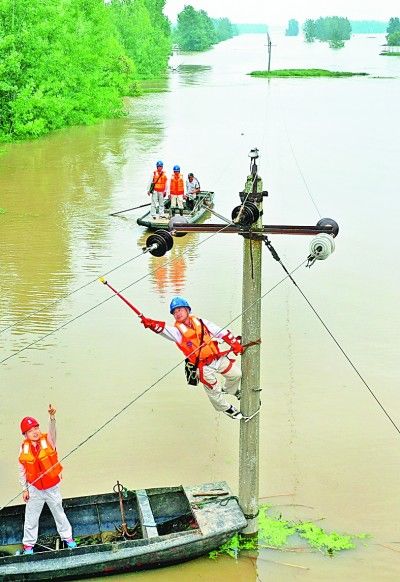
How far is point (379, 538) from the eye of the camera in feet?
35.0

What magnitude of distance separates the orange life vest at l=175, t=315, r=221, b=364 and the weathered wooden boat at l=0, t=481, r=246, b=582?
167cm

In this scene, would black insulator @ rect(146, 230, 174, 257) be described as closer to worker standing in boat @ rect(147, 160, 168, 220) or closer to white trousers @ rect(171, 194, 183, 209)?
worker standing in boat @ rect(147, 160, 168, 220)

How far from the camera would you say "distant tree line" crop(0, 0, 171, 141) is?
4528cm

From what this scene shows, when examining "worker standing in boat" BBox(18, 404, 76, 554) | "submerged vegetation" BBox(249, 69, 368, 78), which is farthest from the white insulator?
"submerged vegetation" BBox(249, 69, 368, 78)

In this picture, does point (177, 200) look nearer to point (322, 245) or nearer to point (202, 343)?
point (202, 343)

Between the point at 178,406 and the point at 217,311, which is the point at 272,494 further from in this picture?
the point at 217,311

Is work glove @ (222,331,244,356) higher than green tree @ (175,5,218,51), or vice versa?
green tree @ (175,5,218,51)

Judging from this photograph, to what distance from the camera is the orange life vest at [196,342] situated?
31.8ft

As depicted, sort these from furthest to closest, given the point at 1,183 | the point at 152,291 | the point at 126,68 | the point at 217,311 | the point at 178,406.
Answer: the point at 126,68 → the point at 1,183 → the point at 152,291 → the point at 217,311 → the point at 178,406

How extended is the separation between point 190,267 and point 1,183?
14.7 metres

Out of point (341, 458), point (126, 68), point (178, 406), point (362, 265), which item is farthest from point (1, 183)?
point (126, 68)

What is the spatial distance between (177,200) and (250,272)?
15.7m

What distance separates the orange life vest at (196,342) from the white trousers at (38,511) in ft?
6.82

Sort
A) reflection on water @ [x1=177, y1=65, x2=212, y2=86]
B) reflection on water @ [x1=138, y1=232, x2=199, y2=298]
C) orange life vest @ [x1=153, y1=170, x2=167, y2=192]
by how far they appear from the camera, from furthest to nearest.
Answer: reflection on water @ [x1=177, y1=65, x2=212, y2=86], orange life vest @ [x1=153, y1=170, x2=167, y2=192], reflection on water @ [x1=138, y1=232, x2=199, y2=298]
